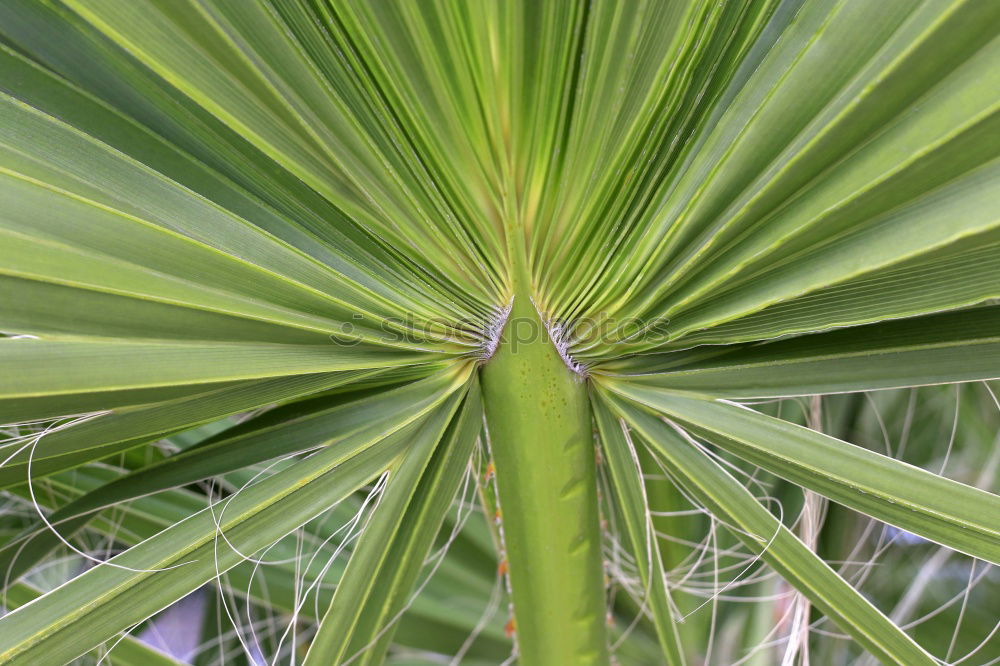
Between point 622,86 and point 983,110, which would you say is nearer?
point 983,110

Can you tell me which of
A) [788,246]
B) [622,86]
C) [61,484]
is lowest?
[61,484]

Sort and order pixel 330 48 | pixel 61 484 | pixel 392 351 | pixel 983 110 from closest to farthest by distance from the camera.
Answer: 1. pixel 983 110
2. pixel 330 48
3. pixel 392 351
4. pixel 61 484

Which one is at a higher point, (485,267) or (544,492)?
(485,267)

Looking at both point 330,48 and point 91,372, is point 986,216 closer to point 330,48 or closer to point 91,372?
point 330,48

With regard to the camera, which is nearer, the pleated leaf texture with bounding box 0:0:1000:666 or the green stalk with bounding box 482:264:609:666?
the pleated leaf texture with bounding box 0:0:1000:666

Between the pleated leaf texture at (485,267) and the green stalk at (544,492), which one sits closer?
the pleated leaf texture at (485,267)

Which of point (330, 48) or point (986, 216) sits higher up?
point (330, 48)

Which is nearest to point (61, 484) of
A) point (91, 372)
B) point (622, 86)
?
point (91, 372)

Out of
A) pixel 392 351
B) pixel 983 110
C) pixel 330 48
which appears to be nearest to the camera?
pixel 983 110
